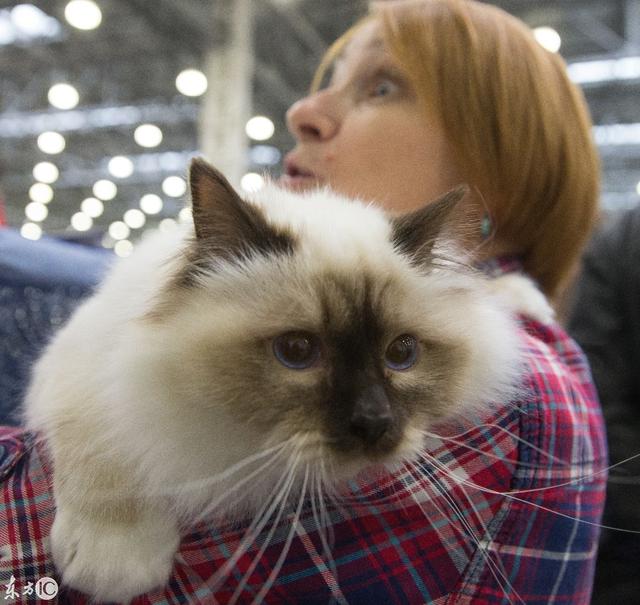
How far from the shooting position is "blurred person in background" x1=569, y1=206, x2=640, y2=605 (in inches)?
59.6

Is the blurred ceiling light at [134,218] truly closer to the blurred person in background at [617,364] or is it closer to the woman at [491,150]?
the woman at [491,150]

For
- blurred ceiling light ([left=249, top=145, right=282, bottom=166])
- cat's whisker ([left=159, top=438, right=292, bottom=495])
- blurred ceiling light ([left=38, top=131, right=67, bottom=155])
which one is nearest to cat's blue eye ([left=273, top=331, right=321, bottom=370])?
cat's whisker ([left=159, top=438, right=292, bottom=495])

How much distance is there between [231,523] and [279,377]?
23 cm

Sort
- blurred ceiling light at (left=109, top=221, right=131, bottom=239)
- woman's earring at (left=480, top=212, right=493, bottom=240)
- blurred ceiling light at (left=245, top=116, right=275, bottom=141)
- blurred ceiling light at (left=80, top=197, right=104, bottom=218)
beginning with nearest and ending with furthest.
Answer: woman's earring at (left=480, top=212, right=493, bottom=240) < blurred ceiling light at (left=245, top=116, right=275, bottom=141) < blurred ceiling light at (left=80, top=197, right=104, bottom=218) < blurred ceiling light at (left=109, top=221, right=131, bottom=239)

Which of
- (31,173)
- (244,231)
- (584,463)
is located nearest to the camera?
(244,231)

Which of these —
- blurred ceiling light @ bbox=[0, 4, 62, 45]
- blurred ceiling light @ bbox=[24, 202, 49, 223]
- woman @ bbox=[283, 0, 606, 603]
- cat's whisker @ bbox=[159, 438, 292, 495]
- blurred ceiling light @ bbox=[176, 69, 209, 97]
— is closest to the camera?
A: cat's whisker @ bbox=[159, 438, 292, 495]

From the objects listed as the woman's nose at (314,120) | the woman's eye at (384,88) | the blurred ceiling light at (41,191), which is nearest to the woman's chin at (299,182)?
the woman's nose at (314,120)

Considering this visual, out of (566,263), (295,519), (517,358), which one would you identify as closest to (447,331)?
(517,358)

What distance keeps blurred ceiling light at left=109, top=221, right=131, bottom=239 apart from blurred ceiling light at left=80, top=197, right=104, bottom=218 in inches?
52.7

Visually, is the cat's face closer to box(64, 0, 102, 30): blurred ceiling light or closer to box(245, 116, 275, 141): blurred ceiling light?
box(64, 0, 102, 30): blurred ceiling light

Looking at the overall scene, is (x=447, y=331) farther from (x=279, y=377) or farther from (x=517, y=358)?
(x=279, y=377)

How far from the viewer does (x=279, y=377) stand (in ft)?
2.63

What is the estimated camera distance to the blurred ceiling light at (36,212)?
14.3 meters

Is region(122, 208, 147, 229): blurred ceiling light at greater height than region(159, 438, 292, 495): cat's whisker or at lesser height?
lesser
